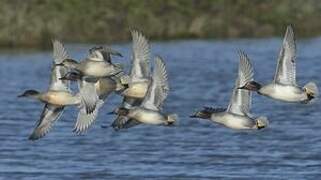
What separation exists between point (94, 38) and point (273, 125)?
1937 cm

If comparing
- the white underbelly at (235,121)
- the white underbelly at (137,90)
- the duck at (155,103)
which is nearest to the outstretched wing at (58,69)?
the white underbelly at (137,90)

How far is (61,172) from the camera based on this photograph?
2758 cm

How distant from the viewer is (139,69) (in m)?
17.8

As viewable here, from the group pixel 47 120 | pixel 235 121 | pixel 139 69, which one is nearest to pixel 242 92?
pixel 235 121

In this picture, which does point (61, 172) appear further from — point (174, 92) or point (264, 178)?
point (174, 92)

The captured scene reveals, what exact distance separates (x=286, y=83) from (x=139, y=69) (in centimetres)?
204

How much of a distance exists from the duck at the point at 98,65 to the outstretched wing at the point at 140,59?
375mm

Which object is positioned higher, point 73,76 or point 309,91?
point 73,76

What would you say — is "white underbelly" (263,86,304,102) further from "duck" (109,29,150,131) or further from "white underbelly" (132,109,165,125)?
"duck" (109,29,150,131)

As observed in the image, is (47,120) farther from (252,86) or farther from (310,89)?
(310,89)

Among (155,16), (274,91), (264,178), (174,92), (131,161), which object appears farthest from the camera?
(155,16)

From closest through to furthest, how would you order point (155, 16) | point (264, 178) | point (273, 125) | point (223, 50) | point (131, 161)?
point (264, 178) → point (131, 161) → point (273, 125) → point (223, 50) → point (155, 16)

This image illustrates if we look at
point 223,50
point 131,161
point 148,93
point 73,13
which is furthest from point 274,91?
A: point 73,13

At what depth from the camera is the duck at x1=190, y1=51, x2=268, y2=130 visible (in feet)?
56.6
